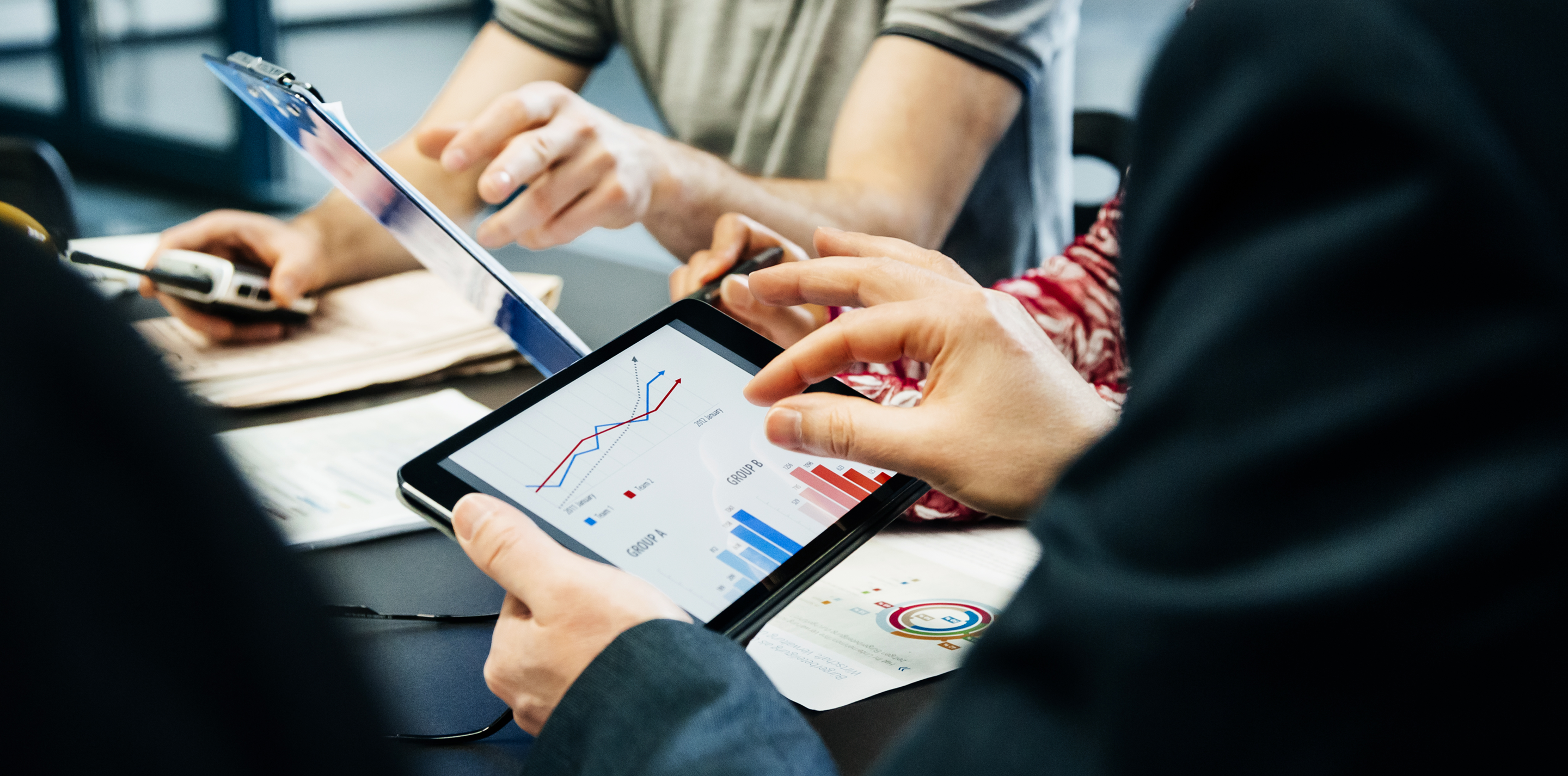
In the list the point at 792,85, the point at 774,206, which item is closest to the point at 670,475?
the point at 774,206

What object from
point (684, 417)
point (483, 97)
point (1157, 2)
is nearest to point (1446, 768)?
point (684, 417)

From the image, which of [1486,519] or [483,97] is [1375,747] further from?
[483,97]

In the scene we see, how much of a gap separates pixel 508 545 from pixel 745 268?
1.24 feet

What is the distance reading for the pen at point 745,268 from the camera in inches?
30.9

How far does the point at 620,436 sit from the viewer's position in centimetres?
59

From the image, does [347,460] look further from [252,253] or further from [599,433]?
[252,253]

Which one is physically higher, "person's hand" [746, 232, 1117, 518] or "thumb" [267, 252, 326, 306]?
"person's hand" [746, 232, 1117, 518]

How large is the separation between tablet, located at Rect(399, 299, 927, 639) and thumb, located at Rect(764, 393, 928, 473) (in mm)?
33

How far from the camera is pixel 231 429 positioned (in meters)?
0.85

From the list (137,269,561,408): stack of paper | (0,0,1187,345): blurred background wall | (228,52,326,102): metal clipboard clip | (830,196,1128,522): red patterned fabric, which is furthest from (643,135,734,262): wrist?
(0,0,1187,345): blurred background wall

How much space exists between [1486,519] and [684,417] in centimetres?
44

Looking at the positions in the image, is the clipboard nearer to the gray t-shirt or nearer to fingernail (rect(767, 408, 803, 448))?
fingernail (rect(767, 408, 803, 448))

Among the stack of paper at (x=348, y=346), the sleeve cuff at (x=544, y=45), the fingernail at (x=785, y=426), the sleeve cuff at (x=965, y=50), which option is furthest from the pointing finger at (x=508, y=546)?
the sleeve cuff at (x=544, y=45)

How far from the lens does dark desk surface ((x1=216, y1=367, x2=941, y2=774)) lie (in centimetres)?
51
